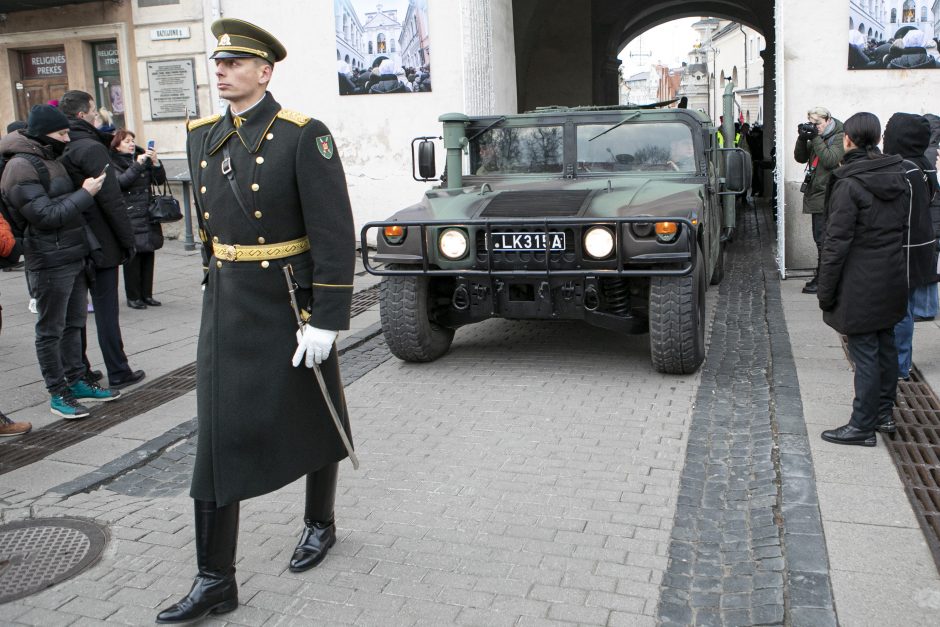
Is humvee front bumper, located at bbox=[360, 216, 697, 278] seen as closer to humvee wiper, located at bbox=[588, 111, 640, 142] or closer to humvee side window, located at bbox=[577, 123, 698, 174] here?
humvee side window, located at bbox=[577, 123, 698, 174]

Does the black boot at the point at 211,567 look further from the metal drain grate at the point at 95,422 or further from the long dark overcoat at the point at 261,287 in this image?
the metal drain grate at the point at 95,422

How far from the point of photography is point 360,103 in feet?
42.2

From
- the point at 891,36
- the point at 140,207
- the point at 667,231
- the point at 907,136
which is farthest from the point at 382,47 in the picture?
the point at 907,136

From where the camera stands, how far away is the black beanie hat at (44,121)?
570 cm

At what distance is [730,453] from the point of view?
4.99m

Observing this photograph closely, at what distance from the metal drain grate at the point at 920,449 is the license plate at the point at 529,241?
2201 millimetres

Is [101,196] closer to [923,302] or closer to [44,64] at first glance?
[923,302]

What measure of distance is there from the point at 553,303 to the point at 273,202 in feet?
10.6

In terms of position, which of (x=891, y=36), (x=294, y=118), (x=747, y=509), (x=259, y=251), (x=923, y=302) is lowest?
(x=747, y=509)

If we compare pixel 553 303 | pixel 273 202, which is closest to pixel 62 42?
pixel 553 303

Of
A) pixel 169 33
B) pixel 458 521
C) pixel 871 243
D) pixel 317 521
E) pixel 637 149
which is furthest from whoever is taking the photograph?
pixel 169 33

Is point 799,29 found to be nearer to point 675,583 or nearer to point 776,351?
point 776,351

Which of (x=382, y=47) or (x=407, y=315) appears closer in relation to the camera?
(x=407, y=315)

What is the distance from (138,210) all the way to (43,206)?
3321 millimetres
